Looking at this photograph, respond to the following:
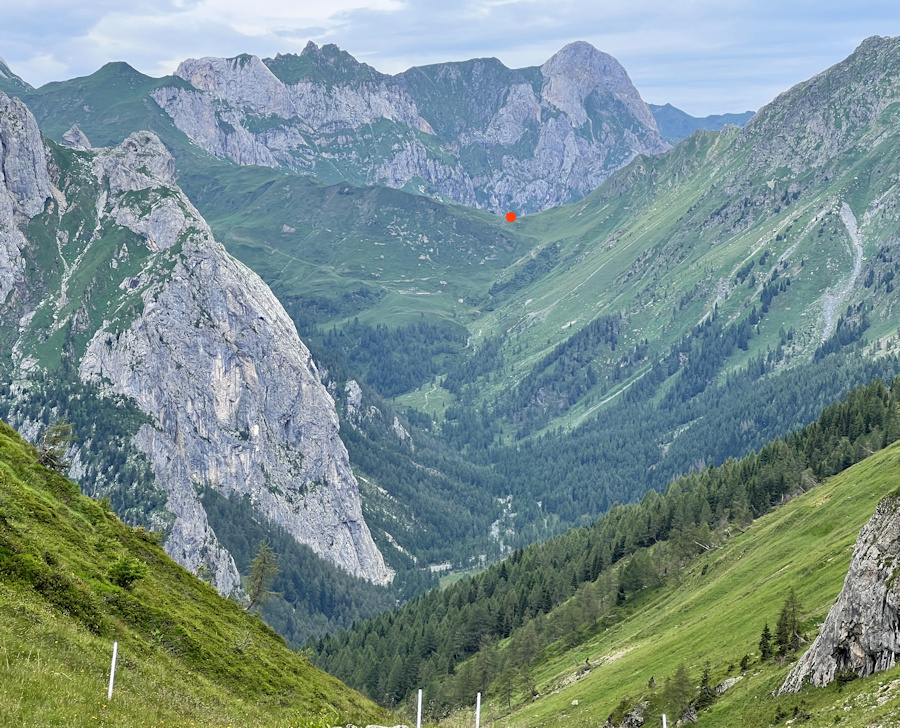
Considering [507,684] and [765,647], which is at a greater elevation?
[765,647]

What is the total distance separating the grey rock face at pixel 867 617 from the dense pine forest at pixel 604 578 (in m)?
91.1

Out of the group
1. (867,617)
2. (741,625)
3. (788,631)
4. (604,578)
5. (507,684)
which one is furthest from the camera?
(604,578)

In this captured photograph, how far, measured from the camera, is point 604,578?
172 metres

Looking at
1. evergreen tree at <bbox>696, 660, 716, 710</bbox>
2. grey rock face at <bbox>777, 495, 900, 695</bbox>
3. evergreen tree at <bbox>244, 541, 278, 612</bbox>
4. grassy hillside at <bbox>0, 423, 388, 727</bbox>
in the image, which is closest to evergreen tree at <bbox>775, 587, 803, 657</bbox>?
evergreen tree at <bbox>696, 660, 716, 710</bbox>

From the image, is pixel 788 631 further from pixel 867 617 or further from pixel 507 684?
pixel 507 684

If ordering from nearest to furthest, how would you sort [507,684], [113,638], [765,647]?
1. [113,638]
2. [765,647]
3. [507,684]

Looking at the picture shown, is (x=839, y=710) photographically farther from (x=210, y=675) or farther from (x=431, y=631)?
(x=431, y=631)

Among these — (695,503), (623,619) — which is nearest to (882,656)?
(623,619)

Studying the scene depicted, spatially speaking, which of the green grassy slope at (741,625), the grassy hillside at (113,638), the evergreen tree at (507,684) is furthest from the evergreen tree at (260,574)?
the evergreen tree at (507,684)

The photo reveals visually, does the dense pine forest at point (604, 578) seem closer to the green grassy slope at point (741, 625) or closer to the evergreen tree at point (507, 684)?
the evergreen tree at point (507, 684)

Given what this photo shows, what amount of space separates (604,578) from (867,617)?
12162 cm

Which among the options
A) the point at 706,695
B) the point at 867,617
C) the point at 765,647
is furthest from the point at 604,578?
the point at 867,617

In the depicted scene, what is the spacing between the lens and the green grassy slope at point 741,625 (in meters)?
60.3

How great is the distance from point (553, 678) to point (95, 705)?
353 ft
